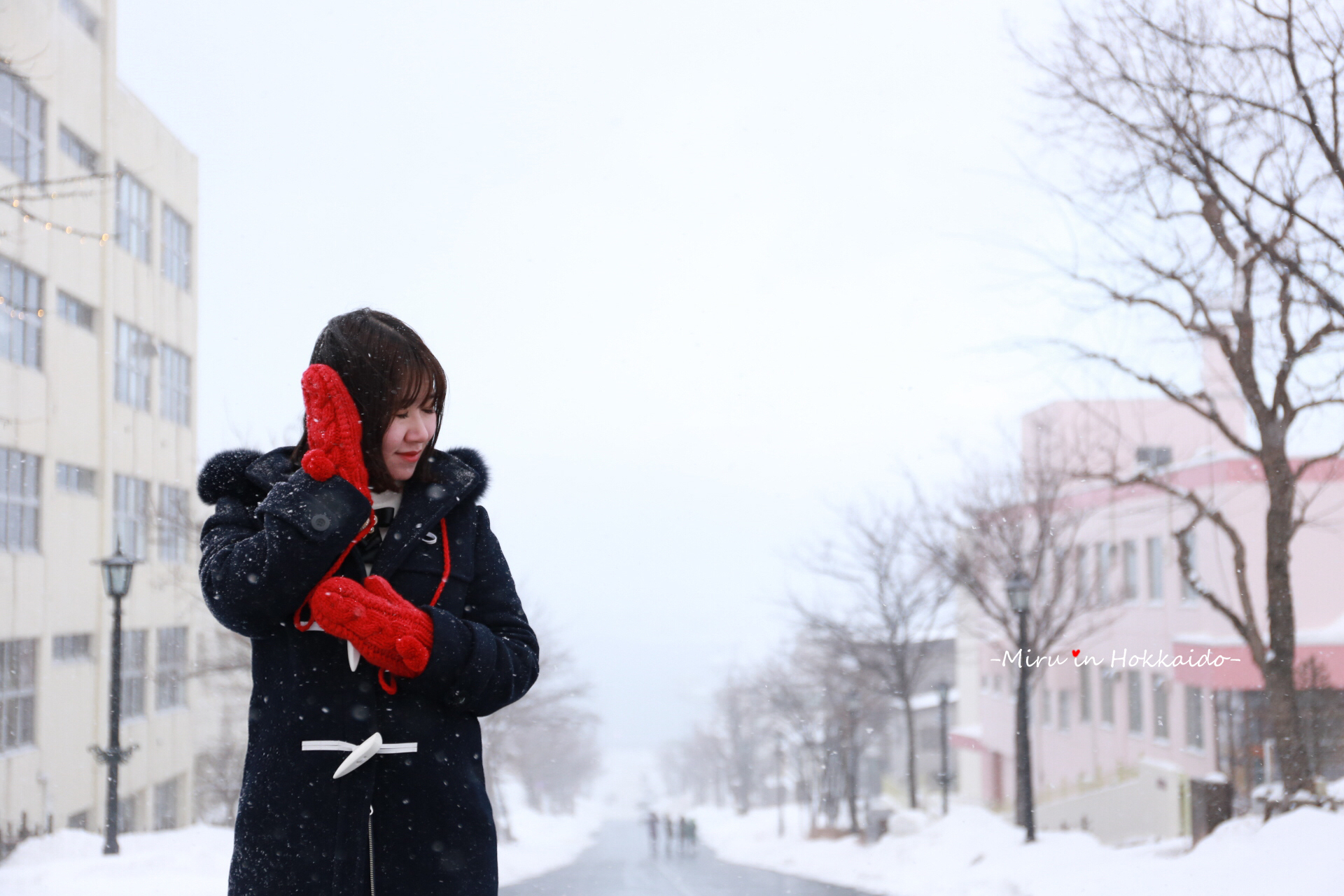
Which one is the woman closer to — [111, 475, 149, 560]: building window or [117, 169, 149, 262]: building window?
[111, 475, 149, 560]: building window

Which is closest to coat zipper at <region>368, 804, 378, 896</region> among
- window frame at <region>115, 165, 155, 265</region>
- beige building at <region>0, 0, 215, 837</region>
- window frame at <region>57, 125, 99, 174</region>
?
beige building at <region>0, 0, 215, 837</region>

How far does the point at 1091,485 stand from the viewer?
14.2m

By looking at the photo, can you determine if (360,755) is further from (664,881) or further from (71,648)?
(664,881)

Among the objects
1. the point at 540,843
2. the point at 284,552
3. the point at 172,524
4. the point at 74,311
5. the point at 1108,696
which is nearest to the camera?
the point at 284,552

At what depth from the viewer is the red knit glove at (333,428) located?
4.98 ft

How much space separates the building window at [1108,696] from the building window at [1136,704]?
1.44 ft

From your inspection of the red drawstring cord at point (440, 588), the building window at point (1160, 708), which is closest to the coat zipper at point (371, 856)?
the red drawstring cord at point (440, 588)

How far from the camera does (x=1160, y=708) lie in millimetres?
15273

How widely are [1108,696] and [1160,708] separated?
5.30 ft

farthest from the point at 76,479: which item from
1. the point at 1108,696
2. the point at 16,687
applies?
the point at 1108,696

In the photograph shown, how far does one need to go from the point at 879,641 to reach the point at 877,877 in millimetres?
5072

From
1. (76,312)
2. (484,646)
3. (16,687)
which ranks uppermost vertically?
(76,312)

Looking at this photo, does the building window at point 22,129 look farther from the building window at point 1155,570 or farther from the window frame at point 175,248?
the building window at point 1155,570

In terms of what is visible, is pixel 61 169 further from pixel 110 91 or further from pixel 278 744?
pixel 278 744
